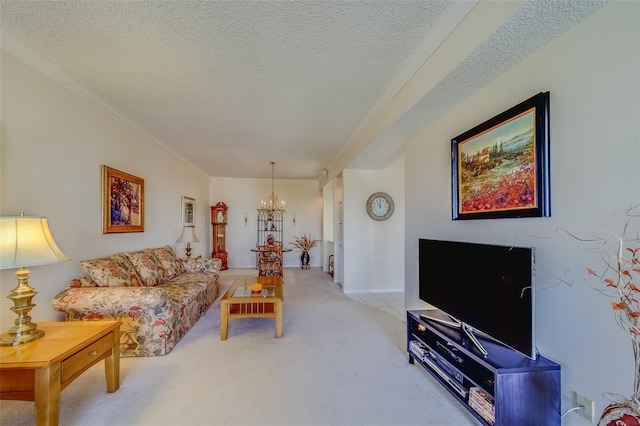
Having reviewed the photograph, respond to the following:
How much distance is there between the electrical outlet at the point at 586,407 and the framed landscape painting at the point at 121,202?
14.0 feet

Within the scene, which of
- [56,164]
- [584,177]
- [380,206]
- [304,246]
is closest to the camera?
[584,177]

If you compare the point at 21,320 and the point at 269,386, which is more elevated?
the point at 21,320

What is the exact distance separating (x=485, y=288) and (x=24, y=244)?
113 inches

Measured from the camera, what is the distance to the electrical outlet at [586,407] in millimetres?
1405

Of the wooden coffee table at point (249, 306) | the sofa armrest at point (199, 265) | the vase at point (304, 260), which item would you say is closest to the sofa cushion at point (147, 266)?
the sofa armrest at point (199, 265)

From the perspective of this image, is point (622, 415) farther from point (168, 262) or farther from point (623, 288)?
point (168, 262)

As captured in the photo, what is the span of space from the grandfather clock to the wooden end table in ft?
18.3

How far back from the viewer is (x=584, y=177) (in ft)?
4.66

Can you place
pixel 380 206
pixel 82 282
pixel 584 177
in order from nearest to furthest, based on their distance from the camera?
pixel 584 177, pixel 82 282, pixel 380 206

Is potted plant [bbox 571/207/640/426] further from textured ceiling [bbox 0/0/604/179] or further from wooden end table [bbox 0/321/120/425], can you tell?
wooden end table [bbox 0/321/120/425]

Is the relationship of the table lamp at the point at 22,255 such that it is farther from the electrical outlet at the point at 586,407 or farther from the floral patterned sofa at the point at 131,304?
the electrical outlet at the point at 586,407

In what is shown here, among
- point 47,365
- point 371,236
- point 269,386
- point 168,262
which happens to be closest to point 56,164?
point 47,365

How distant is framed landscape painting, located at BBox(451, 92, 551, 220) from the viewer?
162 cm

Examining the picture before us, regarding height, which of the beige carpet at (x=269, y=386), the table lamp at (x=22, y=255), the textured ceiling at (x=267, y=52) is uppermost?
the textured ceiling at (x=267, y=52)
